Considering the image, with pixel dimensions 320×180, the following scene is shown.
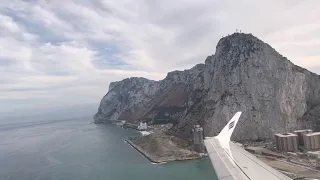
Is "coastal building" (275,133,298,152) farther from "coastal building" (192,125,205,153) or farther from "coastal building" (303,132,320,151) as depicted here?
"coastal building" (192,125,205,153)

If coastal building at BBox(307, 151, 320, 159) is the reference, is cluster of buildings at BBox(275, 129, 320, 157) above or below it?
above

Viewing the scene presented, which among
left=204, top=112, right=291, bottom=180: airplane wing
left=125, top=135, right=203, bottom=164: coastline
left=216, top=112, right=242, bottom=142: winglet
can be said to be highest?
left=216, top=112, right=242, bottom=142: winglet

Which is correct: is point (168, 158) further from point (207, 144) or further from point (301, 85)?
point (207, 144)

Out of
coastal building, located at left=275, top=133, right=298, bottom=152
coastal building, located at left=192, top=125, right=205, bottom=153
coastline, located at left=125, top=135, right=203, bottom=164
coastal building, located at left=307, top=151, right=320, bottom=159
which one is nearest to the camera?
coastal building, located at left=307, top=151, right=320, bottom=159

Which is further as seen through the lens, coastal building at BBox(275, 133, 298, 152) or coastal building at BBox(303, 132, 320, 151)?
coastal building at BBox(275, 133, 298, 152)

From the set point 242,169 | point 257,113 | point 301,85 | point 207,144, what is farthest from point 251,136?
point 242,169

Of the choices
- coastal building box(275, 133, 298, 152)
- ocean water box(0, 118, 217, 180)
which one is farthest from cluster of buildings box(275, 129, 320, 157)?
ocean water box(0, 118, 217, 180)

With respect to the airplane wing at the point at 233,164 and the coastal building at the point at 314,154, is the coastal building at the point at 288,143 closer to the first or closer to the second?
the coastal building at the point at 314,154
